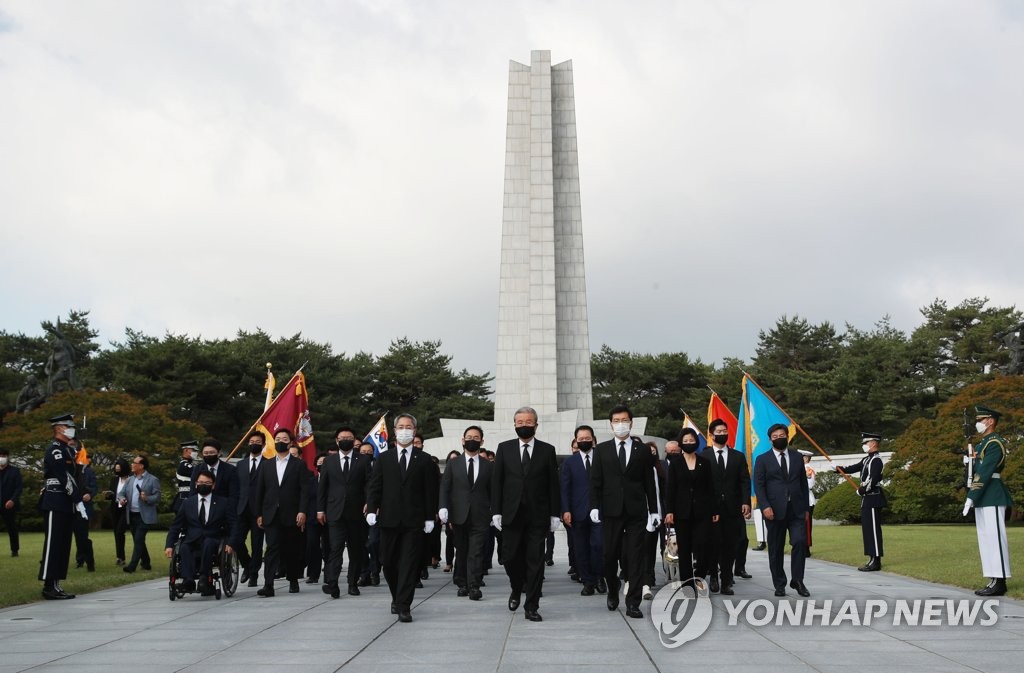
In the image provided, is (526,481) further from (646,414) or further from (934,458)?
(646,414)

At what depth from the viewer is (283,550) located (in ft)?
37.1

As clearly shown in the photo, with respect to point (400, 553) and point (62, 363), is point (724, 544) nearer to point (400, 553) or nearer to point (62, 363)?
point (400, 553)

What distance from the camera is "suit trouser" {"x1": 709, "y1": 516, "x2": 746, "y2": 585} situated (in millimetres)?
10094

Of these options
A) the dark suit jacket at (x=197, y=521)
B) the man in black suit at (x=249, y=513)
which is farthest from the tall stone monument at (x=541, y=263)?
the dark suit jacket at (x=197, y=521)

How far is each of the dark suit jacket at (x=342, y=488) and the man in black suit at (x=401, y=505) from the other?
169 centimetres

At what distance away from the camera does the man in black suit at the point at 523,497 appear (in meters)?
8.45

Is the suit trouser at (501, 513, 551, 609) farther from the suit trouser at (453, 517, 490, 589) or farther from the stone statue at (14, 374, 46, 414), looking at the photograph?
the stone statue at (14, 374, 46, 414)

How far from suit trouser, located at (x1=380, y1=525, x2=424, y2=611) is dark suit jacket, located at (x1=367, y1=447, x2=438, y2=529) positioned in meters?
0.08

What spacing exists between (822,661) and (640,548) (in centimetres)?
262

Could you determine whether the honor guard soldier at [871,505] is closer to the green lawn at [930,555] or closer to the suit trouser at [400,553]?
the green lawn at [930,555]

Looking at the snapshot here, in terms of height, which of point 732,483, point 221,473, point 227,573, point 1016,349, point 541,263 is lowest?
point 227,573

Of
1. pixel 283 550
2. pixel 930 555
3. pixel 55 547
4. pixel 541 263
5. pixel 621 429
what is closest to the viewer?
pixel 621 429

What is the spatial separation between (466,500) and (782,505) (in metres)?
3.62

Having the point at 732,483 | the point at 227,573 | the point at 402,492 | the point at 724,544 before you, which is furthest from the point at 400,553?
the point at 732,483
